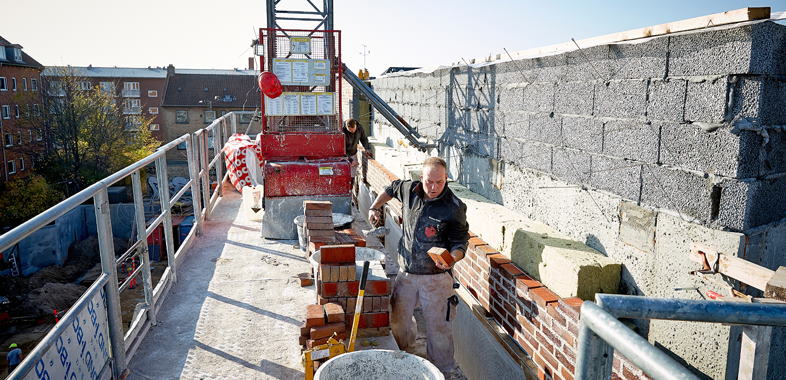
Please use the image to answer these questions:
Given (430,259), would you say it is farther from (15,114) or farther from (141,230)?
(15,114)

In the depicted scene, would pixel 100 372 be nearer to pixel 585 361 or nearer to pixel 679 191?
pixel 585 361

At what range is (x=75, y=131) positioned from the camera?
39.2 m

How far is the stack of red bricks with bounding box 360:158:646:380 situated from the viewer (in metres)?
3.48

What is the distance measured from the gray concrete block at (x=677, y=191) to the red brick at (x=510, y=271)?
117 cm

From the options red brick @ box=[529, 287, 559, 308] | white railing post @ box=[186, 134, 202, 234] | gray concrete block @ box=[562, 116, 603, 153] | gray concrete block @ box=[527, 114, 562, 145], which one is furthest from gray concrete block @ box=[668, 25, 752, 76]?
white railing post @ box=[186, 134, 202, 234]

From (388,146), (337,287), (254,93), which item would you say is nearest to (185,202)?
(254,93)

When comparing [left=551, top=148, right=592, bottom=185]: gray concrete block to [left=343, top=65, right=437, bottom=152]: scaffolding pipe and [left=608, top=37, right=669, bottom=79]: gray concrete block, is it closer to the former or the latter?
[left=608, top=37, right=669, bottom=79]: gray concrete block

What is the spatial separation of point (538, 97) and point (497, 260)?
153cm

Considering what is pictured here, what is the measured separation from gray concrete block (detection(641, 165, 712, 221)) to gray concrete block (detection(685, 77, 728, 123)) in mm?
351

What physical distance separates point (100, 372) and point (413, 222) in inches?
101

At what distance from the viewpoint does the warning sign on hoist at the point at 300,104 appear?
24.7 feet

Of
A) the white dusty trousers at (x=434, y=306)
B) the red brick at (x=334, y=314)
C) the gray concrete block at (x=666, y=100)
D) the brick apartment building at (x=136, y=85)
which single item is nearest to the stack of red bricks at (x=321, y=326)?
the red brick at (x=334, y=314)

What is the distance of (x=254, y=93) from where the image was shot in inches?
2076

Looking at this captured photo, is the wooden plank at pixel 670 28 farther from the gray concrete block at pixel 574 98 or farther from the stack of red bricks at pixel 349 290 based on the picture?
the stack of red bricks at pixel 349 290
